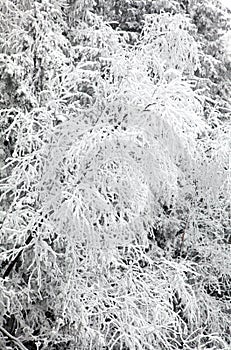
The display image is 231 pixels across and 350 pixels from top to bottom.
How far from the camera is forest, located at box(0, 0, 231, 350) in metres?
2.47

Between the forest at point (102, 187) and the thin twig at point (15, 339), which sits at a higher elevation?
the forest at point (102, 187)

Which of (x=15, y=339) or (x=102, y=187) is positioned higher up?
(x=102, y=187)

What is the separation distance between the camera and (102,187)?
2.40m

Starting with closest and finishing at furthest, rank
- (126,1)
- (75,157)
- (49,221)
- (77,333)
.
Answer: (75,157), (49,221), (77,333), (126,1)

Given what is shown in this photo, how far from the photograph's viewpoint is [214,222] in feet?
14.5

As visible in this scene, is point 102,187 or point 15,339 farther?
point 15,339

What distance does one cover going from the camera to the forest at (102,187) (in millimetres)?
2467

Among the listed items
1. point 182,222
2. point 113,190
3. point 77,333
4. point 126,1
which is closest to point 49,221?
point 113,190

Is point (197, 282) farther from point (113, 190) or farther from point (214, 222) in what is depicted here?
point (113, 190)

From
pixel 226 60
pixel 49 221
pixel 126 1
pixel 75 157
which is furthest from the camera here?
pixel 226 60

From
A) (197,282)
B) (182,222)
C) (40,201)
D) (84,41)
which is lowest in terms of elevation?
(197,282)

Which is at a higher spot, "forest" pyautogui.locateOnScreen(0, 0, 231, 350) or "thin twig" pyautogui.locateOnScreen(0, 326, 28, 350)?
"forest" pyautogui.locateOnScreen(0, 0, 231, 350)

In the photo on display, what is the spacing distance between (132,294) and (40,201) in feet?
3.33

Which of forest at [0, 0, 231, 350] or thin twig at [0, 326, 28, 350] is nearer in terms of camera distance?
forest at [0, 0, 231, 350]
